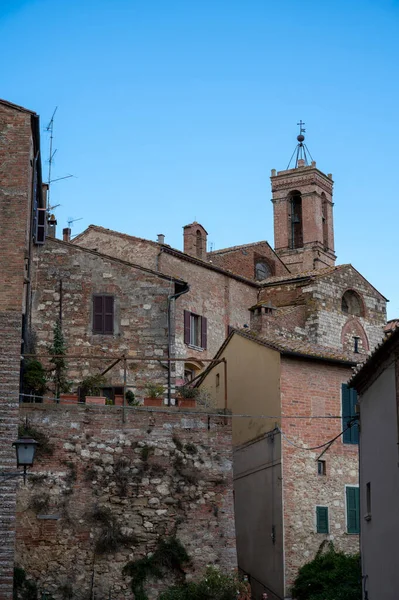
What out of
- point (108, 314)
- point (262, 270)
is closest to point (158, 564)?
point (108, 314)

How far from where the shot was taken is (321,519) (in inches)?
1054

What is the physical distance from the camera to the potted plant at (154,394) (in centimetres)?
2429

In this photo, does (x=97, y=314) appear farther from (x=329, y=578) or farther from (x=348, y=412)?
(x=329, y=578)

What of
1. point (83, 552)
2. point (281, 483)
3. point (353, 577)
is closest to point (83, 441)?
point (83, 552)

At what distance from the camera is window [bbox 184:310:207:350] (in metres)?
39.0

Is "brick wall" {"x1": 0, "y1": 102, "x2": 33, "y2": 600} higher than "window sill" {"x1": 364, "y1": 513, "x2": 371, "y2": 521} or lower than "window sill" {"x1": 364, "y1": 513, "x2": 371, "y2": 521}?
higher

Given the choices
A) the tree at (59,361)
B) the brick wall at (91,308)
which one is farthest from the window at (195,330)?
the tree at (59,361)

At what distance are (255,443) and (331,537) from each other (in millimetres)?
3399

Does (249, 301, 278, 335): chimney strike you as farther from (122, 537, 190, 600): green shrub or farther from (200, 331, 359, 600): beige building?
(122, 537, 190, 600): green shrub

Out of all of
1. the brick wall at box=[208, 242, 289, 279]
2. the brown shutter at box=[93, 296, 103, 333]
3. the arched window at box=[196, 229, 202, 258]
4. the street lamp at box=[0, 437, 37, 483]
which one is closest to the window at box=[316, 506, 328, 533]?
the brown shutter at box=[93, 296, 103, 333]

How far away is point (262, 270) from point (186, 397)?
25.7 metres

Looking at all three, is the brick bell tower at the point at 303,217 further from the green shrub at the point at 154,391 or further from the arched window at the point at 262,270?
the green shrub at the point at 154,391

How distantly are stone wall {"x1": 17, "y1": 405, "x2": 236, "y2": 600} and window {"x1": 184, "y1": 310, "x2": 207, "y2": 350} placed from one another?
15.1 metres

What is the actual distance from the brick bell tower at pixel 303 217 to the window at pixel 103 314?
Answer: 115 ft
